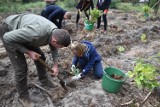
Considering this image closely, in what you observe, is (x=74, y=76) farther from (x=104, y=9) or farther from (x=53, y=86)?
(x=104, y=9)

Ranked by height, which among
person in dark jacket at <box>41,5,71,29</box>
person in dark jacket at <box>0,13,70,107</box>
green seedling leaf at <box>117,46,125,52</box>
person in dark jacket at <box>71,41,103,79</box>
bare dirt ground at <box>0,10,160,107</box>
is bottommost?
green seedling leaf at <box>117,46,125,52</box>

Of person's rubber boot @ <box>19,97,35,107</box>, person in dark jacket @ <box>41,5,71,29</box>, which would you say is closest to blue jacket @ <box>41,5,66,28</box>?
person in dark jacket @ <box>41,5,71,29</box>

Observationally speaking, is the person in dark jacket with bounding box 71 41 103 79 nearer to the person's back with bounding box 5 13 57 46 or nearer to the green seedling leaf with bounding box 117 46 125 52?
the person's back with bounding box 5 13 57 46

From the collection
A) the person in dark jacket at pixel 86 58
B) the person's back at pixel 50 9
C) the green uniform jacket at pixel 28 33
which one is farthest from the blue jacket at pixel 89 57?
the person's back at pixel 50 9

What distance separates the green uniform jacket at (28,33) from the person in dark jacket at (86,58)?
103cm

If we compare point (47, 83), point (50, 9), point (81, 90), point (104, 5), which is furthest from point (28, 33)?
point (104, 5)

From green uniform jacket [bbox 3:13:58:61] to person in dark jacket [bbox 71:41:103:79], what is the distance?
103cm

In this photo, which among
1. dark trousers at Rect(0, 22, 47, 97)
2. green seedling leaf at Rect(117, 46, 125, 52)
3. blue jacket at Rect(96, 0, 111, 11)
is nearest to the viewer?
dark trousers at Rect(0, 22, 47, 97)

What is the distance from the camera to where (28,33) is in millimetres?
2723

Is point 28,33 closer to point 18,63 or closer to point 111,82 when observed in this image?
point 18,63

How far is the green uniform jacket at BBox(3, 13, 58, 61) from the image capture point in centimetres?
274

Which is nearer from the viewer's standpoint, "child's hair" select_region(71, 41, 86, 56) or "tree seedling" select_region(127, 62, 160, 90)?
"tree seedling" select_region(127, 62, 160, 90)

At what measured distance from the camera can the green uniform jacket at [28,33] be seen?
2736mm

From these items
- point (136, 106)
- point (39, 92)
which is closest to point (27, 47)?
point (39, 92)
